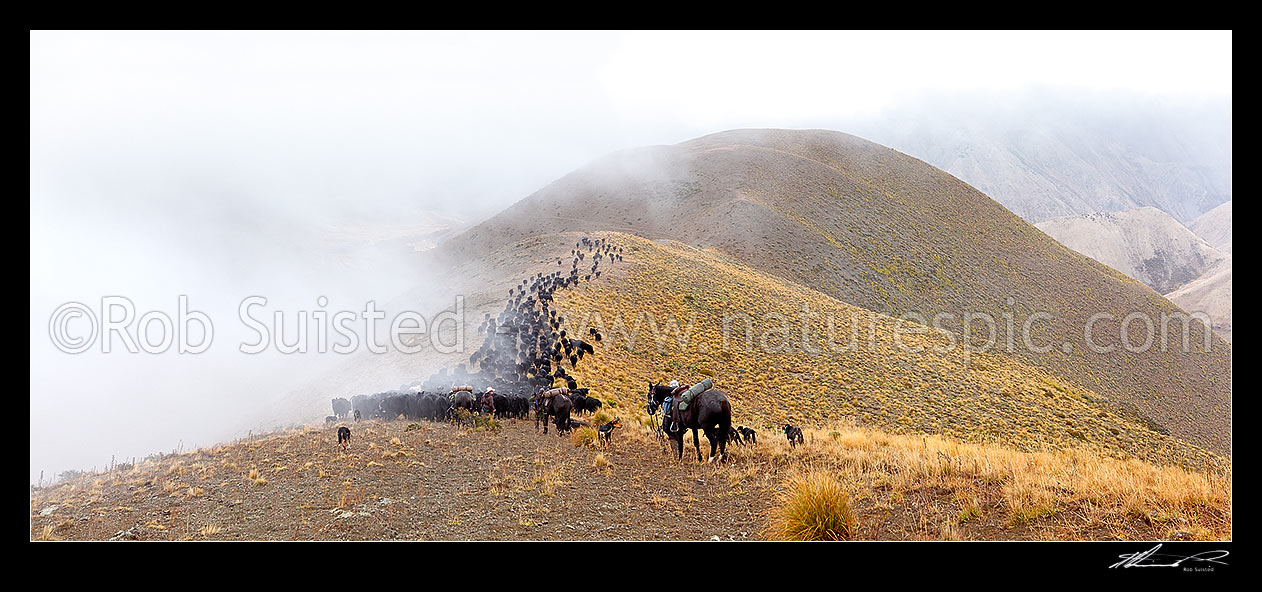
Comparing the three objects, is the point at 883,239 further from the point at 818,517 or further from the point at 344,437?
the point at 818,517

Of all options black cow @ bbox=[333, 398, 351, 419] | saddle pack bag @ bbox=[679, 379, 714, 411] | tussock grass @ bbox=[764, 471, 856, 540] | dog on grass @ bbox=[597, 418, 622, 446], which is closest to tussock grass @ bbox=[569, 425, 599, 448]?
dog on grass @ bbox=[597, 418, 622, 446]

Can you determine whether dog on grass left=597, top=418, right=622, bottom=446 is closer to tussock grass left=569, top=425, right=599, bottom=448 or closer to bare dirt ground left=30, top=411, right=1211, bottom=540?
tussock grass left=569, top=425, right=599, bottom=448

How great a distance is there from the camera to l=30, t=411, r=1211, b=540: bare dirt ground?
7883 millimetres

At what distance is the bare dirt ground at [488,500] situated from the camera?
7.88 meters

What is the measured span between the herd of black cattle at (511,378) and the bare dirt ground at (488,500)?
3.93m

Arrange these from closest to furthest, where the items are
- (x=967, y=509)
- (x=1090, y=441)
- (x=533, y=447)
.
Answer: (x=967, y=509) < (x=533, y=447) < (x=1090, y=441)

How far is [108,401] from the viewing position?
70.0m

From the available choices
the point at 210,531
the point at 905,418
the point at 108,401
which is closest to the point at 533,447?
the point at 210,531

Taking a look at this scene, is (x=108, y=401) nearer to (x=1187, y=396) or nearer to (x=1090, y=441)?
(x=1090, y=441)

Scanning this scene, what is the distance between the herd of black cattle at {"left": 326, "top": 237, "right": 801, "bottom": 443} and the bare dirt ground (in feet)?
12.9

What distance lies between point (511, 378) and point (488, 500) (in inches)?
622

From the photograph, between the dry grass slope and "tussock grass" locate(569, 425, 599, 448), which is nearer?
"tussock grass" locate(569, 425, 599, 448)

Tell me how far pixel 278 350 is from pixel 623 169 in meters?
71.6

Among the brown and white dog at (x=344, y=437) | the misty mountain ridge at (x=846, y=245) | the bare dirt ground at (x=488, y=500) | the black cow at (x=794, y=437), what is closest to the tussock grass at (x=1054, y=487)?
the bare dirt ground at (x=488, y=500)
